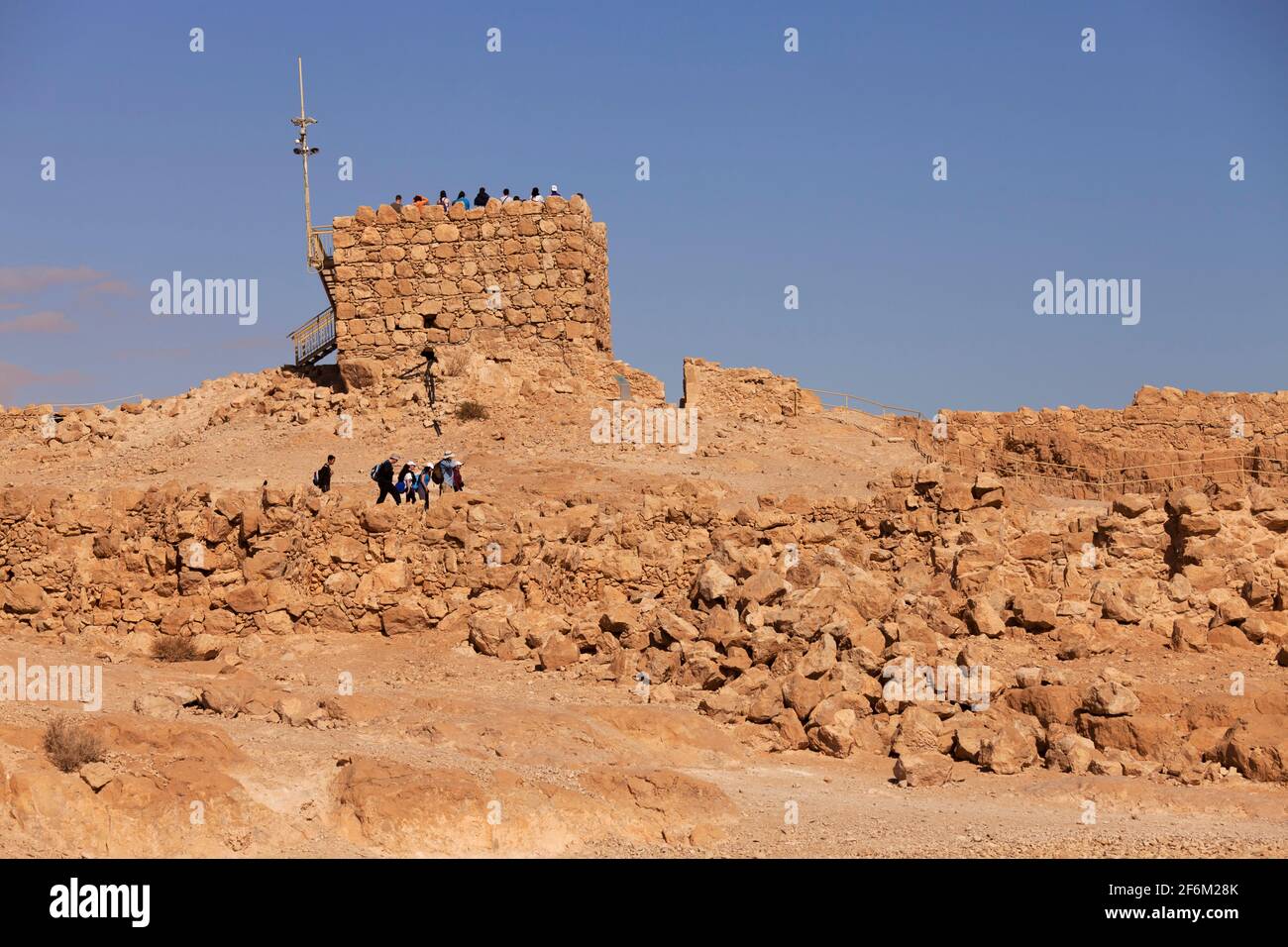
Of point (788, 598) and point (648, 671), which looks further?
point (788, 598)

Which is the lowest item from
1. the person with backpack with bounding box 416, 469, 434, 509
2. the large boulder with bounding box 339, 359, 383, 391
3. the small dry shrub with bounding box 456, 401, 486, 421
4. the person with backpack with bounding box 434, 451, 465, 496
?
the person with backpack with bounding box 416, 469, 434, 509

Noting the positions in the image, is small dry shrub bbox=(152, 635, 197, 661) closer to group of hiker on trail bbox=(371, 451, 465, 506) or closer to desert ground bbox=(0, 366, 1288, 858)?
desert ground bbox=(0, 366, 1288, 858)

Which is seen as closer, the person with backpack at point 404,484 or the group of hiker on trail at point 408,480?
the group of hiker on trail at point 408,480

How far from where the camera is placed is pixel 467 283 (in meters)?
27.9

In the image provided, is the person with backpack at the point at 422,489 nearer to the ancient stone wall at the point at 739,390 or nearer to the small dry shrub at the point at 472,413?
the small dry shrub at the point at 472,413

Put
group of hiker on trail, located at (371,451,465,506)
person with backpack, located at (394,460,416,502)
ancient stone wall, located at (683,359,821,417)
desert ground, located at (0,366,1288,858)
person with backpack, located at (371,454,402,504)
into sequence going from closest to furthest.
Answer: desert ground, located at (0,366,1288,858) < person with backpack, located at (371,454,402,504) < group of hiker on trail, located at (371,451,465,506) < person with backpack, located at (394,460,416,502) < ancient stone wall, located at (683,359,821,417)

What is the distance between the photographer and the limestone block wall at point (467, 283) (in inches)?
1087

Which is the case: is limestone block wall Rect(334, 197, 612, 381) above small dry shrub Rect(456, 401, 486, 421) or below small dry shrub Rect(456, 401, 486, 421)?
above

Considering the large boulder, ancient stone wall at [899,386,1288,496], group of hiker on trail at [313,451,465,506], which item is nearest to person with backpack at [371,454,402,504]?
group of hiker on trail at [313,451,465,506]

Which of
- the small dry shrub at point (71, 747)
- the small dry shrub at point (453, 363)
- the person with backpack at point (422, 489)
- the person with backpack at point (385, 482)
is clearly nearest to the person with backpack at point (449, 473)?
the person with backpack at point (422, 489)

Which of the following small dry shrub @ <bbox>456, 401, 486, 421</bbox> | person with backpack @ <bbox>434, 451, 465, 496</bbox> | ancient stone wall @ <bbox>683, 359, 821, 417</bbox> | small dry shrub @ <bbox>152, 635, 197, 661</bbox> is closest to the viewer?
small dry shrub @ <bbox>152, 635, 197, 661</bbox>

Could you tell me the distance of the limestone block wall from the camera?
27.6m

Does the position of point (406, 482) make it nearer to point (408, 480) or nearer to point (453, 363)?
point (408, 480)

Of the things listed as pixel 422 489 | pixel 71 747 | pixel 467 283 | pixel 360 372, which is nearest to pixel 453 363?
pixel 467 283
